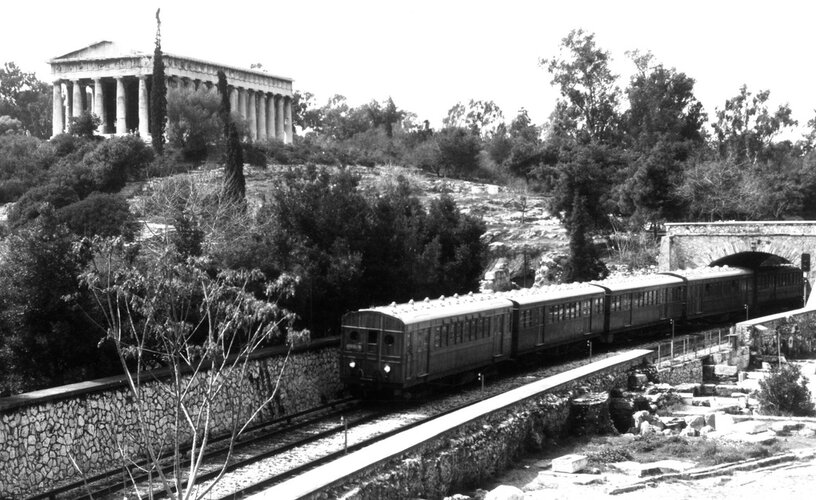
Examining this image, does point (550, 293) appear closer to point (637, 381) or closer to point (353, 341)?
point (637, 381)

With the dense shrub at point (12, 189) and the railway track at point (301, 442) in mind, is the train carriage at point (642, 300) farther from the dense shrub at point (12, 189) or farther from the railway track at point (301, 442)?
the dense shrub at point (12, 189)

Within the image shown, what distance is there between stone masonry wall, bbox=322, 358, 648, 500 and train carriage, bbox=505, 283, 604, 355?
6.25 meters

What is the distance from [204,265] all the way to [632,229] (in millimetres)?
41089

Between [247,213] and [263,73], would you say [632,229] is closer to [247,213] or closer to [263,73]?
[247,213]

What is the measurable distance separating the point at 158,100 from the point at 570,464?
171ft

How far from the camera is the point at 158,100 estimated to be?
210ft

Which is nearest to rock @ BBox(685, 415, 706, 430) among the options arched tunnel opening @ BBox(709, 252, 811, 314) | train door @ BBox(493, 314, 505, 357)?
train door @ BBox(493, 314, 505, 357)

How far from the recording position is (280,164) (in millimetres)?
68500

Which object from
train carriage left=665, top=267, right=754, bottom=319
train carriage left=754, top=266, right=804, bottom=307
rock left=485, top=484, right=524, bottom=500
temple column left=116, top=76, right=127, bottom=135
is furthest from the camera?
temple column left=116, top=76, right=127, bottom=135

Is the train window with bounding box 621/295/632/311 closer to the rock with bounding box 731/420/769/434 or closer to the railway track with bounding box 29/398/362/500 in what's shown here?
the rock with bounding box 731/420/769/434

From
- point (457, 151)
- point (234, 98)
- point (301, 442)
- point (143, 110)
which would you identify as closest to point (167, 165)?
point (143, 110)

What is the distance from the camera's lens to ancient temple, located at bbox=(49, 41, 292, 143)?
7056cm

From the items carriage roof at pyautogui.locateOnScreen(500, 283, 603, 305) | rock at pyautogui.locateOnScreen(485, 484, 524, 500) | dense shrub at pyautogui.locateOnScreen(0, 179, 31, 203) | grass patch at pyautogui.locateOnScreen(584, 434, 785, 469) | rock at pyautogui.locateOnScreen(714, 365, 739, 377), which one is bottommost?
rock at pyautogui.locateOnScreen(714, 365, 739, 377)

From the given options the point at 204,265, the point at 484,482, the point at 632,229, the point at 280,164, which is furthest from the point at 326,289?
the point at 280,164
